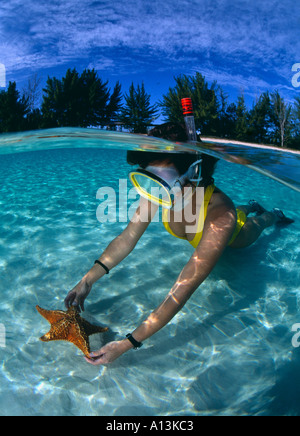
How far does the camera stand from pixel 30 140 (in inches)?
294

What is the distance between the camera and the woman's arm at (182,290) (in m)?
2.28

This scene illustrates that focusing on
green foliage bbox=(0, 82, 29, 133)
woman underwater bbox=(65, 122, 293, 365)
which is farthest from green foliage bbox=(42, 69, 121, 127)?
woman underwater bbox=(65, 122, 293, 365)

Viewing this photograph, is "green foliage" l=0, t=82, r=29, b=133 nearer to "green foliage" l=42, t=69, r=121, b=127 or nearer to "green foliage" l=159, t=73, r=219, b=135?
"green foliage" l=42, t=69, r=121, b=127

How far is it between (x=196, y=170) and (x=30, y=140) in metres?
6.77

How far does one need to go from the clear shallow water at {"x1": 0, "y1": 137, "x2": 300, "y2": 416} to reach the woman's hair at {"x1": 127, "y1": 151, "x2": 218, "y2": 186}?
1948 mm

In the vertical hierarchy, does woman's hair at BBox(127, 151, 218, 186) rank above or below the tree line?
below

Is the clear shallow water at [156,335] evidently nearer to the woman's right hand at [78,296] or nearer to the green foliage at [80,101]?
the woman's right hand at [78,296]

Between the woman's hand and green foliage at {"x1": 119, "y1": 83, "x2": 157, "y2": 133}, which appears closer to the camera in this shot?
the woman's hand

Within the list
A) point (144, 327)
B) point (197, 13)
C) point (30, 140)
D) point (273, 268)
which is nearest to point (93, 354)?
point (144, 327)

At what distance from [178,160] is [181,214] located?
108 centimetres

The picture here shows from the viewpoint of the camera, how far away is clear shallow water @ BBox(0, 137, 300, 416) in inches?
93.3

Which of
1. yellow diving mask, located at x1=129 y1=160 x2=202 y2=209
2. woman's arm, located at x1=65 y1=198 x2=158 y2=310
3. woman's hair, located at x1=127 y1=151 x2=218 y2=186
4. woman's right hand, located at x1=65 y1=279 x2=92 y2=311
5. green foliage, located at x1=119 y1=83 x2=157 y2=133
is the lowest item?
woman's right hand, located at x1=65 y1=279 x2=92 y2=311

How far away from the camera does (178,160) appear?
236cm

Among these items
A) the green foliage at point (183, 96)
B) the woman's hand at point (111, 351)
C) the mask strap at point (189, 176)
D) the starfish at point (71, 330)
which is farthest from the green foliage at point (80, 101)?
the woman's hand at point (111, 351)
